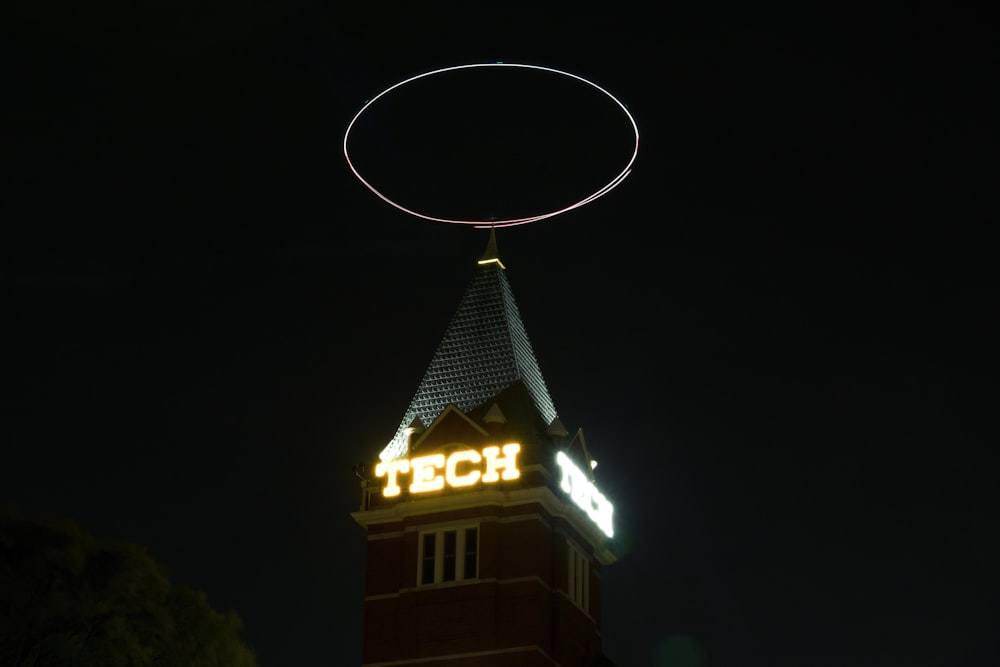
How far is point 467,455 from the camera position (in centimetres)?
6781

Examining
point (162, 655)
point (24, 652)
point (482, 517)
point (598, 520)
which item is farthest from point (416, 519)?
point (24, 652)

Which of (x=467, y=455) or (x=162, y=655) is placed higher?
(x=467, y=455)

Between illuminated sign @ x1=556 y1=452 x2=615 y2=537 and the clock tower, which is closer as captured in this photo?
the clock tower

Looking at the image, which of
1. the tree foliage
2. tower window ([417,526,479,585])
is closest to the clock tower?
tower window ([417,526,479,585])

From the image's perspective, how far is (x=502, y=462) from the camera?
67438 millimetres

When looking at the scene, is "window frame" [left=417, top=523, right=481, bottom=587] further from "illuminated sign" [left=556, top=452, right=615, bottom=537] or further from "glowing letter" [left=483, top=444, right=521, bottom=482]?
"illuminated sign" [left=556, top=452, right=615, bottom=537]

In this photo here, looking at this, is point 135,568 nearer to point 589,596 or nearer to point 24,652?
point 24,652

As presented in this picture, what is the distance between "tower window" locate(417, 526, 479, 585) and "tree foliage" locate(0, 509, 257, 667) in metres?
13.2

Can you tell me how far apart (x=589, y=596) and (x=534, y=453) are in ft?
24.2

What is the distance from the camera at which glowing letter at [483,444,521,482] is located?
6731 cm

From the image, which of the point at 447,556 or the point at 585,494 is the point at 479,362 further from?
the point at 447,556

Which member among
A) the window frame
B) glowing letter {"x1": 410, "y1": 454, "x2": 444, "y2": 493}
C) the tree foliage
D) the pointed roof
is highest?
the pointed roof

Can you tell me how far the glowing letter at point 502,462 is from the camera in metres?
67.3

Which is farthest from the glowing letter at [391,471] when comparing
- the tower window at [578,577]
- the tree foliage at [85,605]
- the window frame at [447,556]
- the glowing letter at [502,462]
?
the tree foliage at [85,605]
